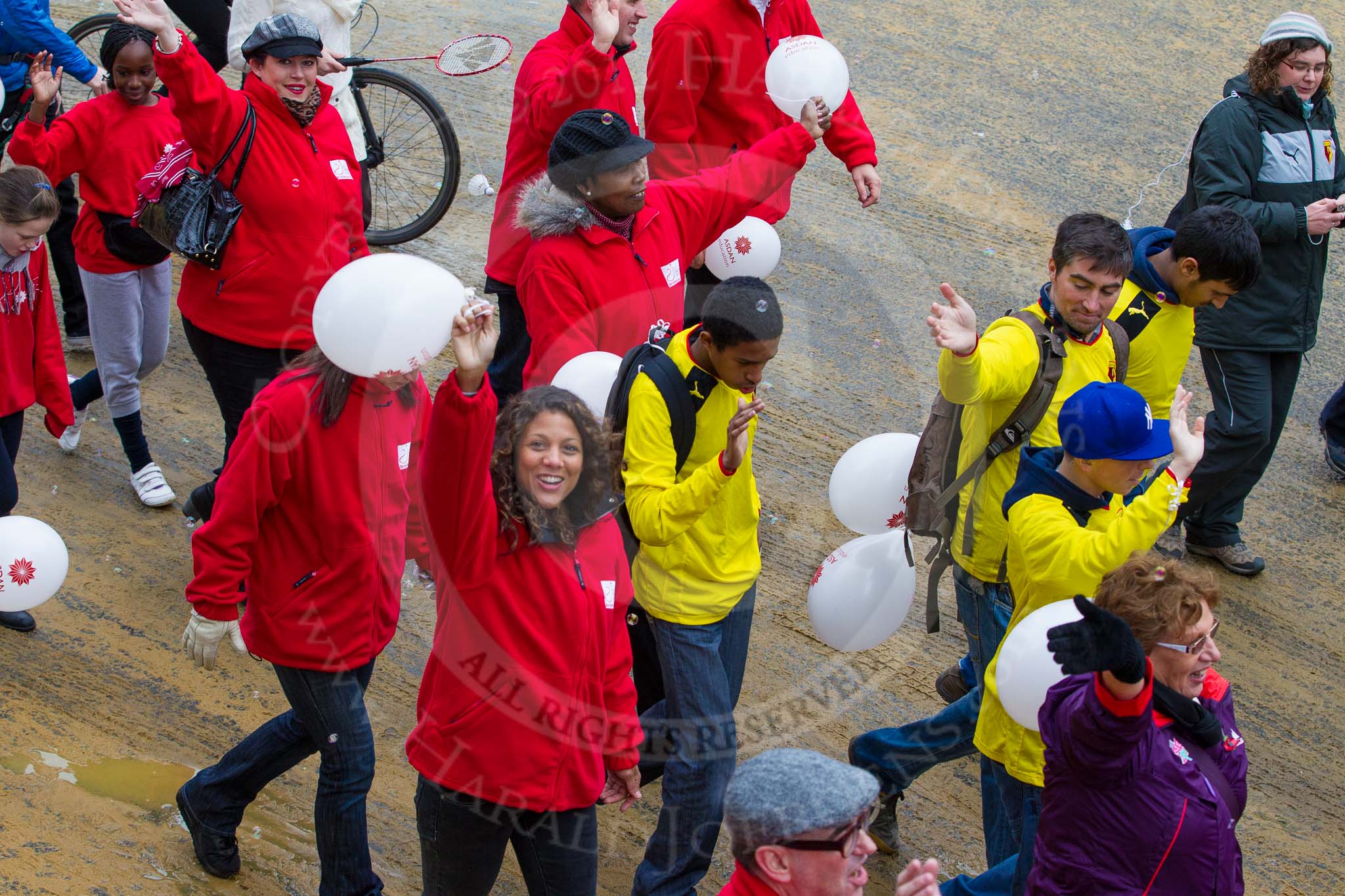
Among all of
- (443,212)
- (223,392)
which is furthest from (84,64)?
(223,392)

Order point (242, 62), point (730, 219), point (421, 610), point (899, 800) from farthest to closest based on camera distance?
1. point (242, 62)
2. point (421, 610)
3. point (730, 219)
4. point (899, 800)

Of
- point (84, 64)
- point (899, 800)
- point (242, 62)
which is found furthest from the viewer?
point (84, 64)

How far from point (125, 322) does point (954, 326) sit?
139 inches

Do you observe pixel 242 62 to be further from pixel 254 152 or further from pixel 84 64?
pixel 254 152

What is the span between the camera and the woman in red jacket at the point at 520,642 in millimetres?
3020

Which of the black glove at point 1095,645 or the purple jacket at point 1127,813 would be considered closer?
the black glove at point 1095,645

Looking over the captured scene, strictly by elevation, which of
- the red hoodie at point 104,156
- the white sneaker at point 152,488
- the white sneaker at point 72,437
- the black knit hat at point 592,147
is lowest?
the white sneaker at point 72,437

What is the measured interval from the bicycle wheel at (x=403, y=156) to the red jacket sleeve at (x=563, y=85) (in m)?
2.26

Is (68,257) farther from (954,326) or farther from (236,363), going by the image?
(954,326)

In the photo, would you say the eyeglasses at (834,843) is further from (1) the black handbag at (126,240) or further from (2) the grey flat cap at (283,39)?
(1) the black handbag at (126,240)

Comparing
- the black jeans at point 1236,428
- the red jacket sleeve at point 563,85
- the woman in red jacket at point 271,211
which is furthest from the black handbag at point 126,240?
the black jeans at point 1236,428

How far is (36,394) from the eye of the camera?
470cm

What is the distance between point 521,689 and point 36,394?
2.69 metres

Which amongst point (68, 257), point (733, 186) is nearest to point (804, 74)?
point (733, 186)
